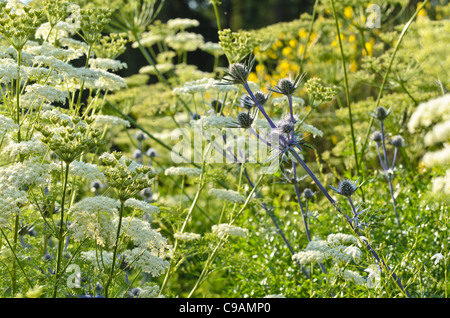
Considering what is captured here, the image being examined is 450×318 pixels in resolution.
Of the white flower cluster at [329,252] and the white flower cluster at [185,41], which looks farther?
the white flower cluster at [185,41]

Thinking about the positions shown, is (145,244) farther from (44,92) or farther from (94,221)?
(44,92)

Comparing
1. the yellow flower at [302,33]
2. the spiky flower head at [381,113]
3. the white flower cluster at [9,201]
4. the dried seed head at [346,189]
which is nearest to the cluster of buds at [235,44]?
the spiky flower head at [381,113]

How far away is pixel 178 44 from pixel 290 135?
3.93 m

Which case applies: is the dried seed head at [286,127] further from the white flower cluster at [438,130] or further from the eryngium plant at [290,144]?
the white flower cluster at [438,130]

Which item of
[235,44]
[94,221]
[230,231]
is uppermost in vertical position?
[235,44]

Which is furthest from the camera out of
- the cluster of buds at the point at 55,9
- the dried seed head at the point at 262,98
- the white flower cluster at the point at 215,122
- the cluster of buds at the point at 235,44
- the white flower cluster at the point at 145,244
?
the cluster of buds at the point at 235,44

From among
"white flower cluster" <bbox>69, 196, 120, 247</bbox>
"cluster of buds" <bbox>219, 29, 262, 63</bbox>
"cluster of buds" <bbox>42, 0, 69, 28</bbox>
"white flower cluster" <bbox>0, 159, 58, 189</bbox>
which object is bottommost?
"white flower cluster" <bbox>69, 196, 120, 247</bbox>

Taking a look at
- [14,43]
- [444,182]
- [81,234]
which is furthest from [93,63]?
[444,182]

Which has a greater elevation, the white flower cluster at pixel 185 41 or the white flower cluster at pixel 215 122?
the white flower cluster at pixel 185 41

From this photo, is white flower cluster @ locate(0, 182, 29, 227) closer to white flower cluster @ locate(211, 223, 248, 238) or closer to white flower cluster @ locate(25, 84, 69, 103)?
white flower cluster @ locate(25, 84, 69, 103)

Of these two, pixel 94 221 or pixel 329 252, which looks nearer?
pixel 94 221

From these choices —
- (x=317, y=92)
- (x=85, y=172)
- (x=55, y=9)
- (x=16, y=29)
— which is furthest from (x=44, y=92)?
(x=317, y=92)

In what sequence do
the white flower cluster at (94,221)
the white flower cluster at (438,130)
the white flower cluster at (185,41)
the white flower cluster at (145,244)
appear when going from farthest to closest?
the white flower cluster at (185,41), the white flower cluster at (145,244), the white flower cluster at (94,221), the white flower cluster at (438,130)

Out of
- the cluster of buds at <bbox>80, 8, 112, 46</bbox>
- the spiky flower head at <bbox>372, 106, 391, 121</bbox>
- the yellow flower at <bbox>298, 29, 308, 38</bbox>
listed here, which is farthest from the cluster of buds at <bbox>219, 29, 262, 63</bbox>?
the yellow flower at <bbox>298, 29, 308, 38</bbox>
